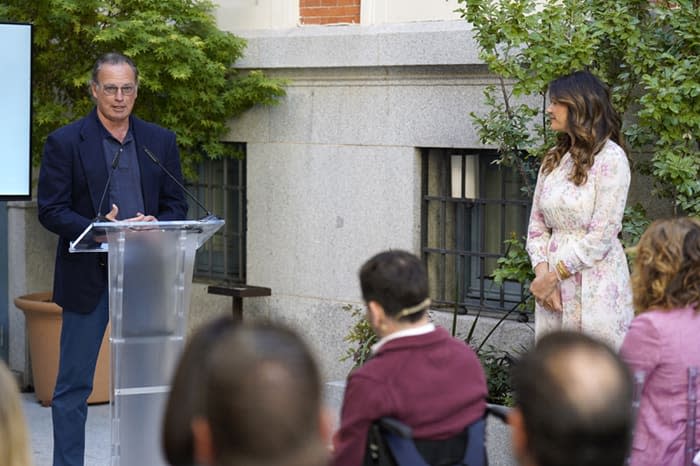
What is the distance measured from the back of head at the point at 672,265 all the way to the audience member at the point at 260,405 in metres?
2.22

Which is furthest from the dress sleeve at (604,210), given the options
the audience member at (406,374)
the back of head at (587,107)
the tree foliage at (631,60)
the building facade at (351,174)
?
the building facade at (351,174)

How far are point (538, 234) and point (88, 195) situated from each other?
7.05 feet

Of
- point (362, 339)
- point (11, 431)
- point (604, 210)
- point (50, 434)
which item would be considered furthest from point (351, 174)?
point (11, 431)

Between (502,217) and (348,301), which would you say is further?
(348,301)

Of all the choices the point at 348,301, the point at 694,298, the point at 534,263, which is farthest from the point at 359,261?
the point at 694,298

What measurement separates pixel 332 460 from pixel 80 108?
5.31 m

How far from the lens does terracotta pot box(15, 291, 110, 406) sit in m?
8.73

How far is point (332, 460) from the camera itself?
3.91 metres

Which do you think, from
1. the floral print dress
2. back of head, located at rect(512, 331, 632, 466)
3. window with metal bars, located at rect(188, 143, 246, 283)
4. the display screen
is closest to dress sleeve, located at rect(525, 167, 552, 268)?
the floral print dress

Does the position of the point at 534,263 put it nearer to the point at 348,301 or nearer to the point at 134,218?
A: the point at 134,218

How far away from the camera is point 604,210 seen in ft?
18.8

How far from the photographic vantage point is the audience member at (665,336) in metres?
4.23

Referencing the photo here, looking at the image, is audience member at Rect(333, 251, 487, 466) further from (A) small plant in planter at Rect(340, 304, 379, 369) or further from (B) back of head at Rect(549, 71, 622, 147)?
(A) small plant in planter at Rect(340, 304, 379, 369)

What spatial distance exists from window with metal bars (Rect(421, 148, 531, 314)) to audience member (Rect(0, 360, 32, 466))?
5.78 m
